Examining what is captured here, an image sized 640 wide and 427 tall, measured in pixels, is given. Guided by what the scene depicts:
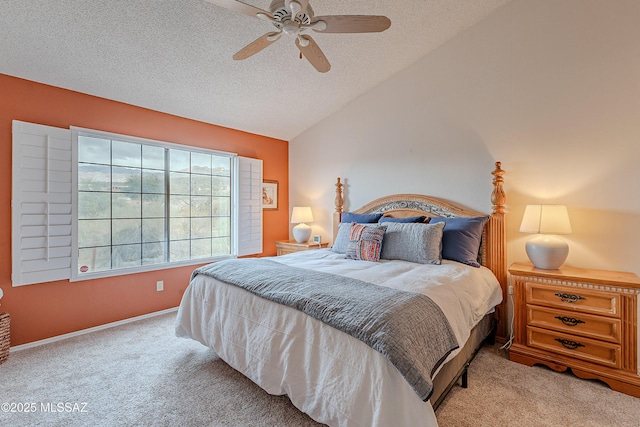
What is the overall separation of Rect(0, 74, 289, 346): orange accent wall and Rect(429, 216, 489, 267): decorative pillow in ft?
9.95

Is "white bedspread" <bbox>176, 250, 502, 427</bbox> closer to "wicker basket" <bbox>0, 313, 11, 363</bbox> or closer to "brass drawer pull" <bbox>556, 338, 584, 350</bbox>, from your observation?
"brass drawer pull" <bbox>556, 338, 584, 350</bbox>

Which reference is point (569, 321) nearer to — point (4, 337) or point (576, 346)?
point (576, 346)

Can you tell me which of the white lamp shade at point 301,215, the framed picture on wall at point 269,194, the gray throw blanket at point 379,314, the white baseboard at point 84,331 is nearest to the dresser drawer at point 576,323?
the gray throw blanket at point 379,314

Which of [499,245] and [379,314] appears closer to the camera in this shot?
[379,314]

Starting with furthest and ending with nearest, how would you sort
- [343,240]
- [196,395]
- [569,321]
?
[343,240] < [569,321] < [196,395]

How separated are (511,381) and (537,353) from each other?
15.1 inches

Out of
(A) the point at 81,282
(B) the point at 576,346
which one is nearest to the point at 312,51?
(B) the point at 576,346

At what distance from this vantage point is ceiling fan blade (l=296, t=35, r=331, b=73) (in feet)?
6.32

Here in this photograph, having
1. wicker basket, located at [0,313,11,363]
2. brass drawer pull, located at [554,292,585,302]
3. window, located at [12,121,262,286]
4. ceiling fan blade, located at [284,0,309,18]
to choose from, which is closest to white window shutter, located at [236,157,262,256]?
window, located at [12,121,262,286]

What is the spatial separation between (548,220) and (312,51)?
2.23m

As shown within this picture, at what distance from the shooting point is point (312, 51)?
2059mm

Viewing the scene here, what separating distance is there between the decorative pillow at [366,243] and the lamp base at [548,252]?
124 cm

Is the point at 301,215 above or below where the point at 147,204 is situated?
below

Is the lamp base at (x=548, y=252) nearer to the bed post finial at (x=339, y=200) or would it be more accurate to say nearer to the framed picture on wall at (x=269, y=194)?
the bed post finial at (x=339, y=200)
